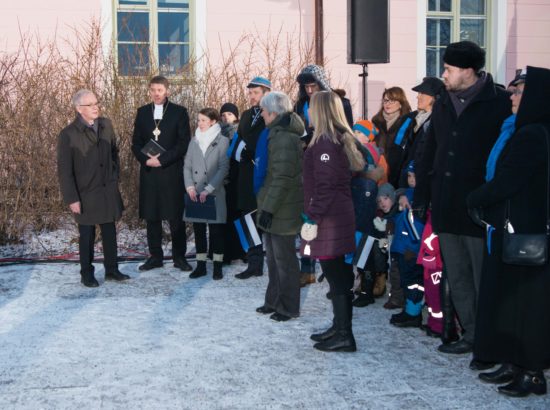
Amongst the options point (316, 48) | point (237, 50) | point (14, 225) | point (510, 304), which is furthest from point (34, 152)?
point (510, 304)

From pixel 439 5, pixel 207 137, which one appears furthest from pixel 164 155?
pixel 439 5

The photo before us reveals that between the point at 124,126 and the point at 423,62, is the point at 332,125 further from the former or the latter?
the point at 423,62

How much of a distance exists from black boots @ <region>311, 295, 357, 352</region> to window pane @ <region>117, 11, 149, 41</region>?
22.2 ft

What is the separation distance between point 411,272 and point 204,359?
162cm

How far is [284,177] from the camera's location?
5324 mm

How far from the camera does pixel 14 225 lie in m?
8.61

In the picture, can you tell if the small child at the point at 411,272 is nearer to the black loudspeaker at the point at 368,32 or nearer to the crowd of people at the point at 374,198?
the crowd of people at the point at 374,198

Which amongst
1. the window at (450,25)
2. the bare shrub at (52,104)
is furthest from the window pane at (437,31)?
the bare shrub at (52,104)

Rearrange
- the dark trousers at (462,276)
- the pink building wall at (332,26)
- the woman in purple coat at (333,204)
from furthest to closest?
1. the pink building wall at (332,26)
2. the woman in purple coat at (333,204)
3. the dark trousers at (462,276)

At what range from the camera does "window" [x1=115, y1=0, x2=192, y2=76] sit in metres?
10.6

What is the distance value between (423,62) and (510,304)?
8.36m

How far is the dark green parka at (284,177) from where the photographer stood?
5.32m

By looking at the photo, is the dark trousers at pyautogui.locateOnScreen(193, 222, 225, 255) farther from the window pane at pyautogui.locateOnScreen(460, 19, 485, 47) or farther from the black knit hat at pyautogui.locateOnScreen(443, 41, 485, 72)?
the window pane at pyautogui.locateOnScreen(460, 19, 485, 47)

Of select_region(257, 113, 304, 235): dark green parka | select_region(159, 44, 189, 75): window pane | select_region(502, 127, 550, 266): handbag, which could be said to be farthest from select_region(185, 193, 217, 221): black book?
select_region(159, 44, 189, 75): window pane
